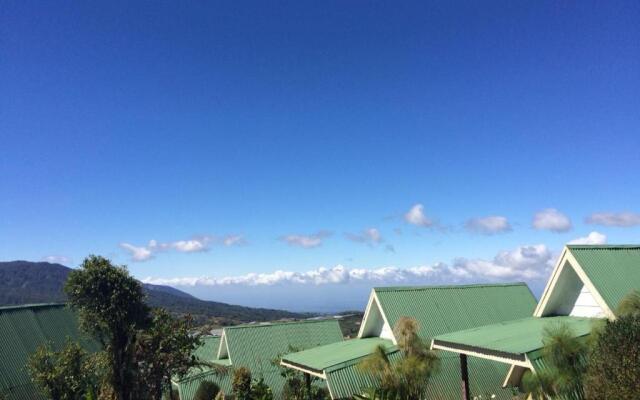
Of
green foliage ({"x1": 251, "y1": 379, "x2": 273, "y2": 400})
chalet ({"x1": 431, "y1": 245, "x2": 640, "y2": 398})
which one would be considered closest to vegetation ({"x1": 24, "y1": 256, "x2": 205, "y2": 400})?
green foliage ({"x1": 251, "y1": 379, "x2": 273, "y2": 400})

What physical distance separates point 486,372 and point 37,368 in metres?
19.9

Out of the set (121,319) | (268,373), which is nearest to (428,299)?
(268,373)

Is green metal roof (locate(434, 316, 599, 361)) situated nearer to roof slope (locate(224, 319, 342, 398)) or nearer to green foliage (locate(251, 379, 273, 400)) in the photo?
green foliage (locate(251, 379, 273, 400))

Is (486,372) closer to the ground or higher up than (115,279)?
closer to the ground

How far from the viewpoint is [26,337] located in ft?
93.7

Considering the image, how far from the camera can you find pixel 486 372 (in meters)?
21.0

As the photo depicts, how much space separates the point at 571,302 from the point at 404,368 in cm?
703

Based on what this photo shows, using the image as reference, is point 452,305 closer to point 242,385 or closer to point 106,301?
point 242,385

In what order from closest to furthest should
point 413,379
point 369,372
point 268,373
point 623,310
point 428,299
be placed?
1. point 623,310
2. point 413,379
3. point 369,372
4. point 428,299
5. point 268,373

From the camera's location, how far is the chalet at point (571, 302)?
14977 millimetres

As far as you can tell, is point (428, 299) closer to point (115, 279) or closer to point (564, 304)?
point (564, 304)

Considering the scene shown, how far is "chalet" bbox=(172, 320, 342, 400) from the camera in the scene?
91.9ft

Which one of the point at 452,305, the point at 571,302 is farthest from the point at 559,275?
the point at 452,305

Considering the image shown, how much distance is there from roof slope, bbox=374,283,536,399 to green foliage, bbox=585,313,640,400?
904cm
